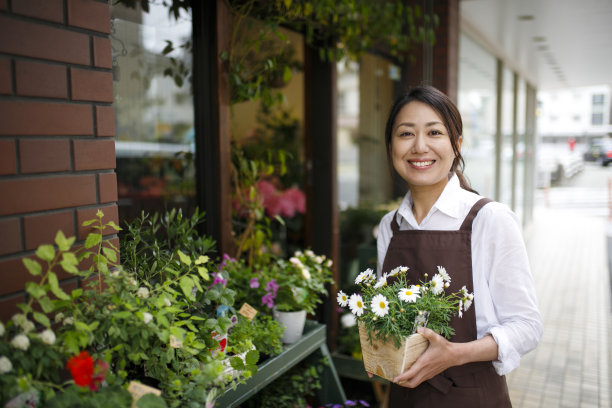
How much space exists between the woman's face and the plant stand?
2.72 feet

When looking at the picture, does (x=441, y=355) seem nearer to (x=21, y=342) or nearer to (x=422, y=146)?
(x=422, y=146)

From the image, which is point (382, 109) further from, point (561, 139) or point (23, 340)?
point (561, 139)

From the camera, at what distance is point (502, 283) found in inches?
50.1

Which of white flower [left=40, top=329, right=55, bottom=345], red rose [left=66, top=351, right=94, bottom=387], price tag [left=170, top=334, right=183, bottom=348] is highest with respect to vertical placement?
white flower [left=40, top=329, right=55, bottom=345]

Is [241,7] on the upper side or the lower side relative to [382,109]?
upper

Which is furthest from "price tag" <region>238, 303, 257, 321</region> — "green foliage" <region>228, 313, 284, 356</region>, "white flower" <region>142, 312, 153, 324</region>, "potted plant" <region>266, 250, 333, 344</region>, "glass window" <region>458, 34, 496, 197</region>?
"glass window" <region>458, 34, 496, 197</region>

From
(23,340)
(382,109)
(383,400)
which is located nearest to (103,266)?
(23,340)

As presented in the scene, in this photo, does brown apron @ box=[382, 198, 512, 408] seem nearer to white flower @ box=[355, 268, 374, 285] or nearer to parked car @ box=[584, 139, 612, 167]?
white flower @ box=[355, 268, 374, 285]

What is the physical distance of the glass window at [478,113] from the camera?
5684 millimetres

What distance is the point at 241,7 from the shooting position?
222cm

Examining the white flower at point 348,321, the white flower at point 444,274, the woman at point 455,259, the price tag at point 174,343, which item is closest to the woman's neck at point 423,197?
the woman at point 455,259

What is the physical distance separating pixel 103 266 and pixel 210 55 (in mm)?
1298

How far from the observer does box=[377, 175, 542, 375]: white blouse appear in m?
1.25

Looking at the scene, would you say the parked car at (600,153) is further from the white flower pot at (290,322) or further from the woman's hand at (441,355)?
the woman's hand at (441,355)
